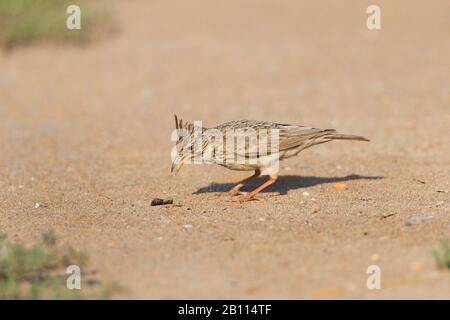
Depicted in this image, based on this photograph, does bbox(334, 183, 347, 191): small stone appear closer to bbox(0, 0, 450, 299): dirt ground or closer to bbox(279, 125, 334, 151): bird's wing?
bbox(0, 0, 450, 299): dirt ground

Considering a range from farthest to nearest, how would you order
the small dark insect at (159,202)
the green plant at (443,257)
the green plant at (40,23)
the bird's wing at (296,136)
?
the green plant at (40,23), the bird's wing at (296,136), the small dark insect at (159,202), the green plant at (443,257)

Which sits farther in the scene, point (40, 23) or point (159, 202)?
point (40, 23)

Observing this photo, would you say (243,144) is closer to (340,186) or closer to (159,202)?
(159,202)

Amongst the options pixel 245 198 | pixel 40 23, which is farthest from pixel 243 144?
pixel 40 23

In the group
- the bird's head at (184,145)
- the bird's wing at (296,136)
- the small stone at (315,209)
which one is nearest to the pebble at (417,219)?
the small stone at (315,209)

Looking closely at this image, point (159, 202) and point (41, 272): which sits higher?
point (159, 202)

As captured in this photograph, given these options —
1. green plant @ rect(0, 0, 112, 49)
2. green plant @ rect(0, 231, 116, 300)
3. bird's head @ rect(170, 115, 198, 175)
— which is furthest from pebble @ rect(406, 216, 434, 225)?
green plant @ rect(0, 0, 112, 49)

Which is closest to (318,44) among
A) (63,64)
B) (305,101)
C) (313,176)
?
(305,101)

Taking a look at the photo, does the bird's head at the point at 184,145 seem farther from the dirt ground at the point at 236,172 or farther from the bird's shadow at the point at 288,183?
the bird's shadow at the point at 288,183
